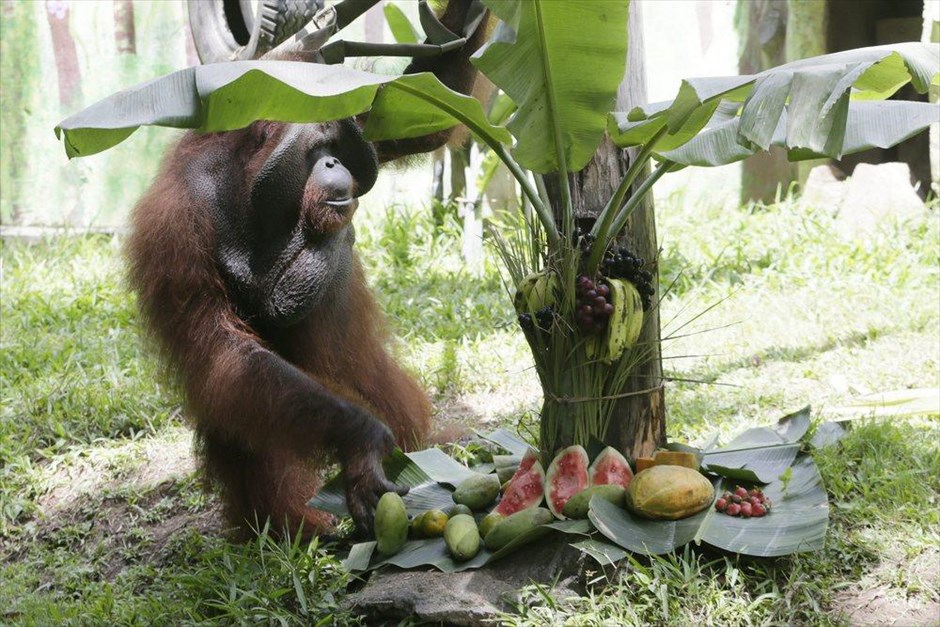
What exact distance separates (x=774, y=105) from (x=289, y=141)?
159cm

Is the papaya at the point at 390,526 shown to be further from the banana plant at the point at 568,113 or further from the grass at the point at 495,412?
the banana plant at the point at 568,113

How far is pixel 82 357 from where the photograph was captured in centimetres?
493

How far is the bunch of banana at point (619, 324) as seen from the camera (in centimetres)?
281

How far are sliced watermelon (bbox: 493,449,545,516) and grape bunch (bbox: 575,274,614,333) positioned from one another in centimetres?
Answer: 45

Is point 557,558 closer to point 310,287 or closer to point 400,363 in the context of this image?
point 310,287

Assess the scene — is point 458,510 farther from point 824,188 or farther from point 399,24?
point 824,188

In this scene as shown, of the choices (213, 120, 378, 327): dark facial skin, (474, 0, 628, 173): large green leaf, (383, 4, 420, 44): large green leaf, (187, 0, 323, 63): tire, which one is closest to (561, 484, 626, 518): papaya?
(474, 0, 628, 173): large green leaf

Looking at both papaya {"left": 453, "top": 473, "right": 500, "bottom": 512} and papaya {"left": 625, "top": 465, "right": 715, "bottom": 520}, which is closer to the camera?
papaya {"left": 625, "top": 465, "right": 715, "bottom": 520}

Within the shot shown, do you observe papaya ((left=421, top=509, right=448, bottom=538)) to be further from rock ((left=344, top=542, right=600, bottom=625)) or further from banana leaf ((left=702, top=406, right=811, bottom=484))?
banana leaf ((left=702, top=406, right=811, bottom=484))

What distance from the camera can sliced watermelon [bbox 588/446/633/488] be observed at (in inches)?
114

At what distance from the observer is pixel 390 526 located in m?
2.96

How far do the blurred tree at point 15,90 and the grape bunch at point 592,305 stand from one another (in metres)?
5.88

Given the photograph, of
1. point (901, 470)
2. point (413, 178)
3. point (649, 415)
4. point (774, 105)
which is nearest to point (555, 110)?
point (774, 105)

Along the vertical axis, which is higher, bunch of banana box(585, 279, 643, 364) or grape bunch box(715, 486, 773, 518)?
bunch of banana box(585, 279, 643, 364)
